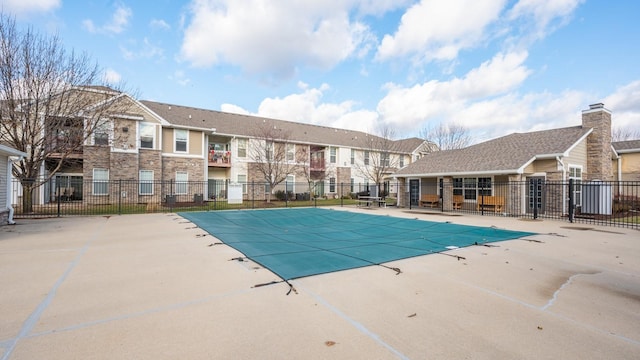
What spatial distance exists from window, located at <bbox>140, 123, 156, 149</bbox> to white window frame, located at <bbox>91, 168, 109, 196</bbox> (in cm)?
304

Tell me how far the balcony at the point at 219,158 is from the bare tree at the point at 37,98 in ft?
31.9

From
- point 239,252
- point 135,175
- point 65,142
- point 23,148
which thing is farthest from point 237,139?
point 239,252

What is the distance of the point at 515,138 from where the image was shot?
19938 millimetres

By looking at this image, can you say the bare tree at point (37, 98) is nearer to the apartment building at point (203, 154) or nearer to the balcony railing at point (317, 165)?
the apartment building at point (203, 154)

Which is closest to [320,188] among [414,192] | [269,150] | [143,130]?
[269,150]

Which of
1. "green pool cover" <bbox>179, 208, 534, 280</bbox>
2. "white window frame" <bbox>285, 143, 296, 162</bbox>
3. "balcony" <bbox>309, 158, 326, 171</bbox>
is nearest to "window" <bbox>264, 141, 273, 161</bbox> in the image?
"white window frame" <bbox>285, 143, 296, 162</bbox>

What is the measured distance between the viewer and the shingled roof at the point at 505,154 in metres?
15.8

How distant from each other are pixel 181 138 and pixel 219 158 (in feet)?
12.3

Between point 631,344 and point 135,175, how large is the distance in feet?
79.0

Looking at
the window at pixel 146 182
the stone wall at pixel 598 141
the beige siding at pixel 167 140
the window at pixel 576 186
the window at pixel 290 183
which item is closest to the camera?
the window at pixel 576 186

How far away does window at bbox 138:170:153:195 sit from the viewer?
2095 centimetres

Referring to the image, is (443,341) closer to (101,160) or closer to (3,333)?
(3,333)

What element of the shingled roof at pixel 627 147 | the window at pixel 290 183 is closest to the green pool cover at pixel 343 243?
the window at pixel 290 183

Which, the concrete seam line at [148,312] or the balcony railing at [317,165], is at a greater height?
the balcony railing at [317,165]
